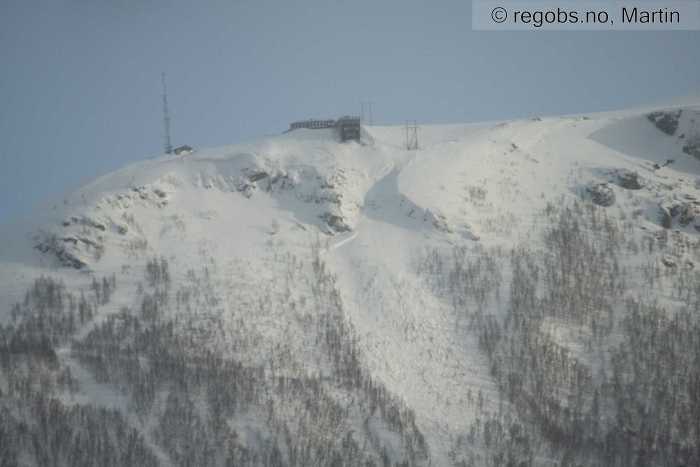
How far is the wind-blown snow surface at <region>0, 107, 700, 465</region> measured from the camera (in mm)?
74000

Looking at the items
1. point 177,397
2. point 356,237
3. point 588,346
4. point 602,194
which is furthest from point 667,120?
point 177,397

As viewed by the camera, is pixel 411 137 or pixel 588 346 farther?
pixel 411 137

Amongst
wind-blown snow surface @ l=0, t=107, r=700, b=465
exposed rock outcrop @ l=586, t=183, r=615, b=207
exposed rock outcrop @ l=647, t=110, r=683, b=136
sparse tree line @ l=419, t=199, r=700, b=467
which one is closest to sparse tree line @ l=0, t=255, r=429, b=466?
wind-blown snow surface @ l=0, t=107, r=700, b=465

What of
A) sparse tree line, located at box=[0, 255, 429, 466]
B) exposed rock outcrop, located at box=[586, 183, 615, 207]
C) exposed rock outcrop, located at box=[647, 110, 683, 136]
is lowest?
sparse tree line, located at box=[0, 255, 429, 466]

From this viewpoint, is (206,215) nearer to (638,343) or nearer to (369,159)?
(369,159)

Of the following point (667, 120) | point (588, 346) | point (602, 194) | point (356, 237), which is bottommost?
point (588, 346)

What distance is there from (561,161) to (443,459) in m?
65.1

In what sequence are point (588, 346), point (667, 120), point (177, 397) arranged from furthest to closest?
point (667, 120) → point (588, 346) → point (177, 397)

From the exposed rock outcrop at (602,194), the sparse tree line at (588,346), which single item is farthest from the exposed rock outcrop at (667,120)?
the sparse tree line at (588,346)

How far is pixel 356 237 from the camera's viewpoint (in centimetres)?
9862

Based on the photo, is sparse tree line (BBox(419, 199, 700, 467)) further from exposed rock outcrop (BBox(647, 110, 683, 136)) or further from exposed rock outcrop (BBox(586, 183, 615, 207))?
exposed rock outcrop (BBox(647, 110, 683, 136))

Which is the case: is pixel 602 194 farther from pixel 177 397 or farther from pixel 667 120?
pixel 177 397

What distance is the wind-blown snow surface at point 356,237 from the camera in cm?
7400

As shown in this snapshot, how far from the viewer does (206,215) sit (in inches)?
3947
